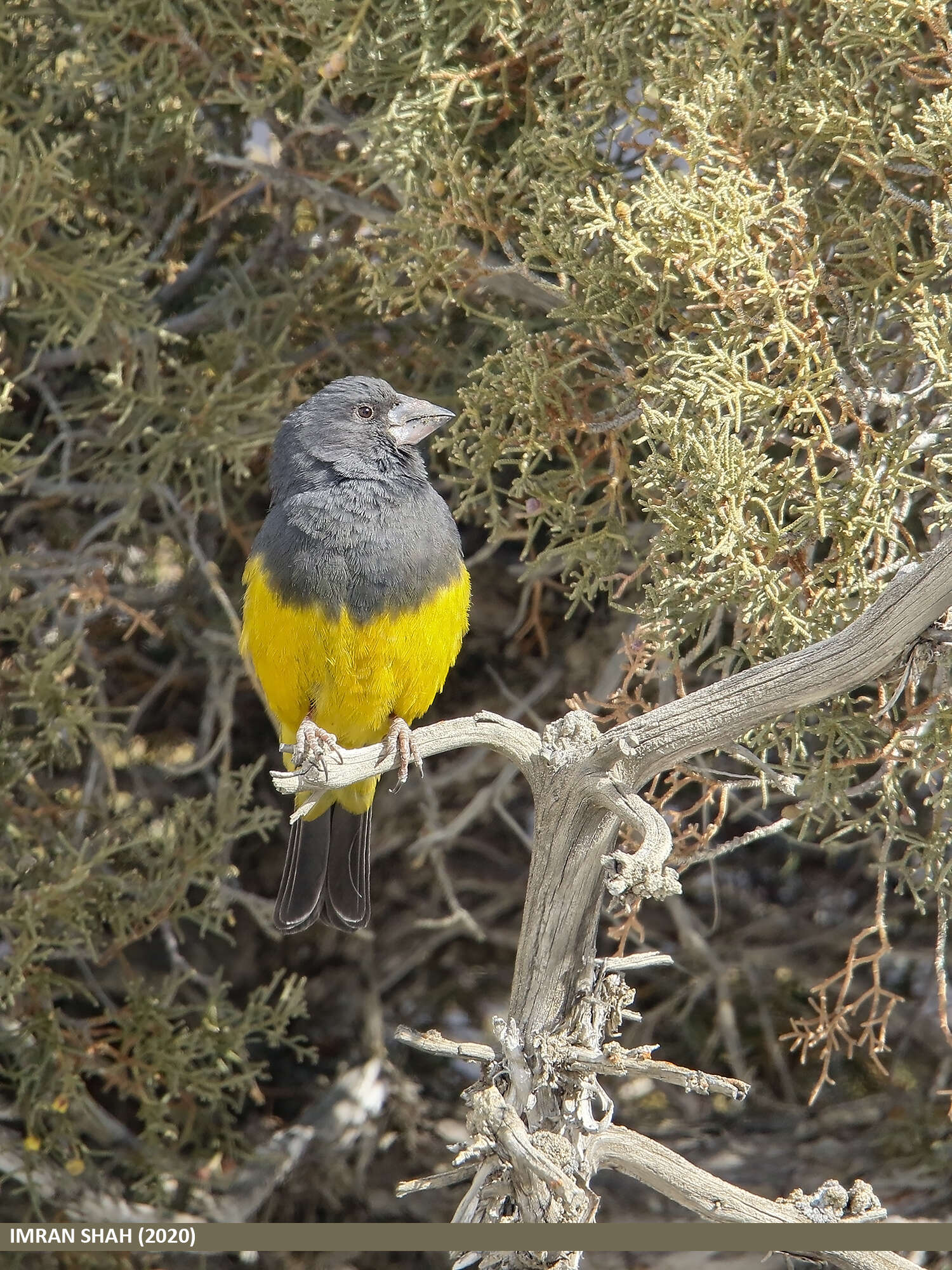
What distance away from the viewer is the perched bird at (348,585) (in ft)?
9.59

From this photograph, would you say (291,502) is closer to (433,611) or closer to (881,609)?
(433,611)

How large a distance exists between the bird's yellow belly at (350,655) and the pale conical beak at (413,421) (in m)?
0.32

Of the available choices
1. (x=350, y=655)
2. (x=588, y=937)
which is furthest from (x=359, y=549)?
(x=588, y=937)

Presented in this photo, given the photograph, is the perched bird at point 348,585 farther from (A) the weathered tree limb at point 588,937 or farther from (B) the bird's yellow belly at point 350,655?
(A) the weathered tree limb at point 588,937

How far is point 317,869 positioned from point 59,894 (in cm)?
64

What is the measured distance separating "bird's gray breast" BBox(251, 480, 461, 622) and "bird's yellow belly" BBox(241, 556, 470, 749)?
0.03 meters

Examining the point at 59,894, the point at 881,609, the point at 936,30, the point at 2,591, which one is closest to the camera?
the point at 881,609

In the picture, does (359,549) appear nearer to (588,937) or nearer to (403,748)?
(403,748)

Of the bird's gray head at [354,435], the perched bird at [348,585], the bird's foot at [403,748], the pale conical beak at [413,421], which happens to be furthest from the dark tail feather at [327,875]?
the pale conical beak at [413,421]

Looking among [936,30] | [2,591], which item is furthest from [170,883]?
[936,30]

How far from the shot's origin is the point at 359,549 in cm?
293

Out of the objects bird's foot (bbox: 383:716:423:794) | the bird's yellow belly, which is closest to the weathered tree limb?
bird's foot (bbox: 383:716:423:794)

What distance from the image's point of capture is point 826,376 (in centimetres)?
262

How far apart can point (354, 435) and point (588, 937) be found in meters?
1.33
